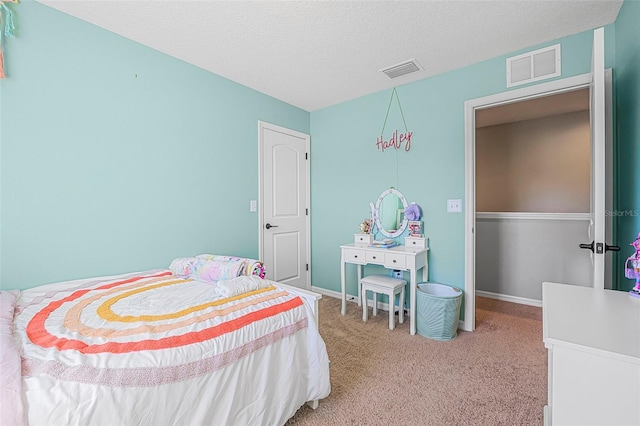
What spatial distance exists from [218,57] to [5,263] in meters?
2.05

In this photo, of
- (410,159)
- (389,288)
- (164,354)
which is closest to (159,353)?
(164,354)

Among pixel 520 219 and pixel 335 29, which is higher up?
pixel 335 29

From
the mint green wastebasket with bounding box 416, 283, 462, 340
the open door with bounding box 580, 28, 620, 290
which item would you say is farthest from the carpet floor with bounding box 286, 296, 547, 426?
the open door with bounding box 580, 28, 620, 290

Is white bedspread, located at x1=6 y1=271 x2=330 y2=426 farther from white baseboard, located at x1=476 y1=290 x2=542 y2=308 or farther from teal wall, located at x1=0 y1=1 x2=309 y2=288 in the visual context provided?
white baseboard, located at x1=476 y1=290 x2=542 y2=308

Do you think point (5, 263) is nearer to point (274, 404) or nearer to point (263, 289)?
point (263, 289)

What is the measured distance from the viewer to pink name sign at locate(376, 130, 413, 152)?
298 cm

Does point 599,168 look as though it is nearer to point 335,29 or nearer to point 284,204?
point 335,29

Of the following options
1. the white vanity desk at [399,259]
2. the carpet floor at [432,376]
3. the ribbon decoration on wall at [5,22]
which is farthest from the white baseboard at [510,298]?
the ribbon decoration on wall at [5,22]

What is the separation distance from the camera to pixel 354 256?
2.95 metres

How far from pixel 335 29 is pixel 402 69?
0.90 meters

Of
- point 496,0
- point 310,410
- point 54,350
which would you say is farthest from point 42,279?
point 496,0

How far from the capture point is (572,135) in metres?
3.54

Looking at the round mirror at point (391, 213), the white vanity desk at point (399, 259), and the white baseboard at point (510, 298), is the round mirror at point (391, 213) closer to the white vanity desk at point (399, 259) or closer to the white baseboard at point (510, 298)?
the white vanity desk at point (399, 259)

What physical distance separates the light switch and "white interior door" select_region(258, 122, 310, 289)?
1772mm
